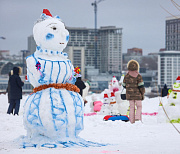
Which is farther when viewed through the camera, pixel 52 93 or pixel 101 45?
pixel 101 45

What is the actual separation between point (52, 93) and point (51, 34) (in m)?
1.01

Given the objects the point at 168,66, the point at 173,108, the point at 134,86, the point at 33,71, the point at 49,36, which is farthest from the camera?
the point at 168,66

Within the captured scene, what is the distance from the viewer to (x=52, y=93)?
625 cm

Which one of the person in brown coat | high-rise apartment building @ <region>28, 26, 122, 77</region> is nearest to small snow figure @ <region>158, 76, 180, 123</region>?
the person in brown coat

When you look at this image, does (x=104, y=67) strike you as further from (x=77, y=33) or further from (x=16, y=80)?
(x=16, y=80)

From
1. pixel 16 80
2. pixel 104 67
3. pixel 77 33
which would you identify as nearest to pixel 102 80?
pixel 104 67

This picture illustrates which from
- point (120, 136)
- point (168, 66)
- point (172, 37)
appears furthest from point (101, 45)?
point (120, 136)

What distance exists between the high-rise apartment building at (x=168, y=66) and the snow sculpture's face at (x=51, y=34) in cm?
13278

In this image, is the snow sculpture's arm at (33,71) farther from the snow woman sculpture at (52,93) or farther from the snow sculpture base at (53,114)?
the snow sculpture base at (53,114)

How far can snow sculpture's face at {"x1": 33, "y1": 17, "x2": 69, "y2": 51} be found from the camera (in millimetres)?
6613

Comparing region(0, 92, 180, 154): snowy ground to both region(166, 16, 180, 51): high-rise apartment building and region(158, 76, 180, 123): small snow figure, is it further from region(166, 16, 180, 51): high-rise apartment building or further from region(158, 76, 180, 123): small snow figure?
region(166, 16, 180, 51): high-rise apartment building

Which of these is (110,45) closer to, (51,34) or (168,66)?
(168,66)

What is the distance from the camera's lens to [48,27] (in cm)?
663

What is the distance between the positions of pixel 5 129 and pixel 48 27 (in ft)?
9.16
